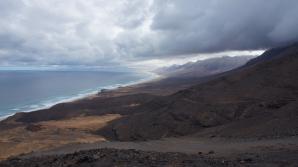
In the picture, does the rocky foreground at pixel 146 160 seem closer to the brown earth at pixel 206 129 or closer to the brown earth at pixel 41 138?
the brown earth at pixel 206 129

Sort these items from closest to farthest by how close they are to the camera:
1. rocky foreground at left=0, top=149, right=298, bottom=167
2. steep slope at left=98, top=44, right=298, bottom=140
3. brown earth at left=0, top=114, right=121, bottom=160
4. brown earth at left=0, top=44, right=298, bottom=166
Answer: rocky foreground at left=0, top=149, right=298, bottom=167
brown earth at left=0, top=44, right=298, bottom=166
steep slope at left=98, top=44, right=298, bottom=140
brown earth at left=0, top=114, right=121, bottom=160

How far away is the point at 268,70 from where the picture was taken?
66.5 m

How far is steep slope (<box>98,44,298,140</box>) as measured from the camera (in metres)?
40.1

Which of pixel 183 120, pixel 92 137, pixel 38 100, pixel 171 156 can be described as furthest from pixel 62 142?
pixel 38 100

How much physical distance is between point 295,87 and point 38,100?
9931cm

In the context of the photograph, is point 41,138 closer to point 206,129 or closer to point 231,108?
point 206,129

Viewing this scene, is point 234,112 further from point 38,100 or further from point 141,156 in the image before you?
point 38,100

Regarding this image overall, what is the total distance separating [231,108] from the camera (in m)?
51.9

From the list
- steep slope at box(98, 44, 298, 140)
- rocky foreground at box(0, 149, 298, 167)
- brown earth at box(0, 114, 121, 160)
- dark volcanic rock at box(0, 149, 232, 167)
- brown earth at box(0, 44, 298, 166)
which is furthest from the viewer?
brown earth at box(0, 114, 121, 160)

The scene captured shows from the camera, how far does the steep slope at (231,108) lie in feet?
132

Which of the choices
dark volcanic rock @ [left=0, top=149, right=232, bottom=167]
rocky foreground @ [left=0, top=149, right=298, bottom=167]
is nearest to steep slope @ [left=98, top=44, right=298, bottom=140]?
rocky foreground @ [left=0, top=149, right=298, bottom=167]

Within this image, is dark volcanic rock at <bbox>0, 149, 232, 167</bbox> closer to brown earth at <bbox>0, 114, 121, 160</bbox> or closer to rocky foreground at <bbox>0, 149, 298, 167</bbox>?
rocky foreground at <bbox>0, 149, 298, 167</bbox>

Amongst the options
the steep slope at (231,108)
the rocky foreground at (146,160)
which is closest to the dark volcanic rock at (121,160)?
the rocky foreground at (146,160)

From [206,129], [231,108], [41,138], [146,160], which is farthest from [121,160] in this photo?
[231,108]
